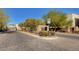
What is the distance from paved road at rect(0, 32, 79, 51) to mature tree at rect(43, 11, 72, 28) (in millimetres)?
286

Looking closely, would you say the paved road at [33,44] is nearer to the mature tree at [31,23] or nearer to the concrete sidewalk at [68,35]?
the concrete sidewalk at [68,35]

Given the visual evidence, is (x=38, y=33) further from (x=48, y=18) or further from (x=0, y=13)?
(x=0, y=13)

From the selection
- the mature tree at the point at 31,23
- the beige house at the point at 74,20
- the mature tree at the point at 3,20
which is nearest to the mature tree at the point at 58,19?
the beige house at the point at 74,20

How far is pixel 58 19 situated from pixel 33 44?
2.37 ft

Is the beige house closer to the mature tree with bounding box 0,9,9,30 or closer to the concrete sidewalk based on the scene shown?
the concrete sidewalk

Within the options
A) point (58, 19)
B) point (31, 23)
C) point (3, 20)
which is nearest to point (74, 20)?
point (58, 19)

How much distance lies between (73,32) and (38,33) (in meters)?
0.71

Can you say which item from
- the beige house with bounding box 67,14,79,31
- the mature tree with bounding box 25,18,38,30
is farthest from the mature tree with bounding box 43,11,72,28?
the mature tree with bounding box 25,18,38,30

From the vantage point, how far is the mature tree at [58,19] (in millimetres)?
5547

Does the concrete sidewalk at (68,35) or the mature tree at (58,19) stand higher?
the mature tree at (58,19)

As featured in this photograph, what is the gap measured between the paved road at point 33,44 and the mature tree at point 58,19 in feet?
0.94

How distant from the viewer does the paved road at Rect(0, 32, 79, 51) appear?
5.48 metres

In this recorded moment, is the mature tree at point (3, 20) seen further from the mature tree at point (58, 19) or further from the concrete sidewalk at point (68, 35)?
the concrete sidewalk at point (68, 35)

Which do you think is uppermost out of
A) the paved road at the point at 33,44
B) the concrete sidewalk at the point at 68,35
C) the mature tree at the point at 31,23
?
the mature tree at the point at 31,23
